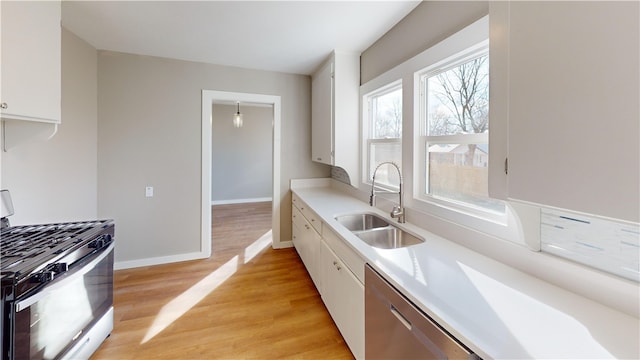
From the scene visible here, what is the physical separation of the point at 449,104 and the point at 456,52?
33 centimetres

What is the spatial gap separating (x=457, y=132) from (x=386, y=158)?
3.00ft

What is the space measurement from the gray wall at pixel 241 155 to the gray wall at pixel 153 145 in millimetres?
3218

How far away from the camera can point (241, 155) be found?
674cm

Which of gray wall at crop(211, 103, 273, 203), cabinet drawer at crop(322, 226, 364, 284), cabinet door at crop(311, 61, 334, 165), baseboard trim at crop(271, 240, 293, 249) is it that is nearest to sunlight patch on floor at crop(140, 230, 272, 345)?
baseboard trim at crop(271, 240, 293, 249)

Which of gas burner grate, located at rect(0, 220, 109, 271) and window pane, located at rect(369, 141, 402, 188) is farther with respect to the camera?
window pane, located at rect(369, 141, 402, 188)

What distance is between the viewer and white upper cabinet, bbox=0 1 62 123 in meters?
1.35

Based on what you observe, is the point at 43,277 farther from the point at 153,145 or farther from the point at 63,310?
the point at 153,145

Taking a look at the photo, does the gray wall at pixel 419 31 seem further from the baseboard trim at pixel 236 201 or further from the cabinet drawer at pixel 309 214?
the baseboard trim at pixel 236 201

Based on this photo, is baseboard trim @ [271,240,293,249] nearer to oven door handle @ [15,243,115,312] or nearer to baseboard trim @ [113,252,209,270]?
baseboard trim @ [113,252,209,270]

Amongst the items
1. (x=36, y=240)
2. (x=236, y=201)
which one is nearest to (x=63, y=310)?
(x=36, y=240)

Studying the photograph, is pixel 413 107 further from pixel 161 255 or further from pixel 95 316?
pixel 161 255

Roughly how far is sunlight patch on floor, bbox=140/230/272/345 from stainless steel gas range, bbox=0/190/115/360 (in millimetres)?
320

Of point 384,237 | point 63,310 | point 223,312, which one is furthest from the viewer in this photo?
point 223,312

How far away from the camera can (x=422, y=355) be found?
0.97 metres
